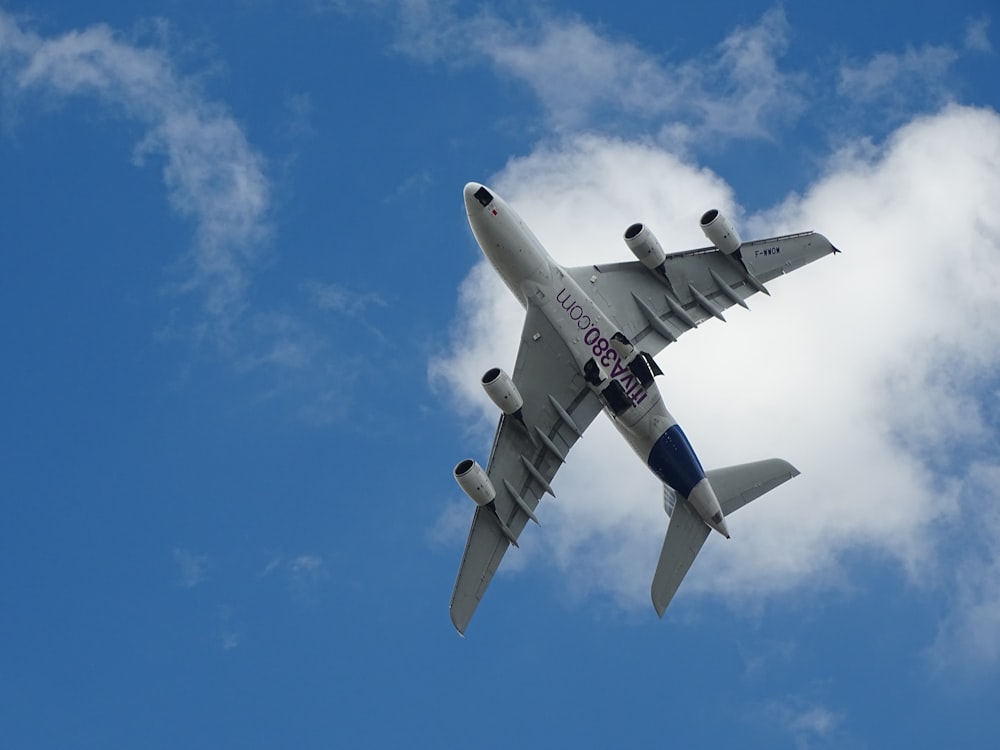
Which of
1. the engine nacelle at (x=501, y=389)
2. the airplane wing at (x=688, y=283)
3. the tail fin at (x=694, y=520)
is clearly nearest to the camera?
the engine nacelle at (x=501, y=389)

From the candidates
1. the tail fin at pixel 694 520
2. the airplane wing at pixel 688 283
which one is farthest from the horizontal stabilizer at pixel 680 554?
the airplane wing at pixel 688 283

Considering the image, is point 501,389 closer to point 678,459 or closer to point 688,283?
point 678,459

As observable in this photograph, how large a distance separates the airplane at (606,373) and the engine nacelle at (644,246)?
0.07 metres

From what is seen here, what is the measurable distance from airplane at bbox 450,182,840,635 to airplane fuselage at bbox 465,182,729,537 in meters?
0.05

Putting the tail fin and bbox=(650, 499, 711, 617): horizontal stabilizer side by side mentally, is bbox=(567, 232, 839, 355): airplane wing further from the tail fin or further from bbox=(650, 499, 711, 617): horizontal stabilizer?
bbox=(650, 499, 711, 617): horizontal stabilizer

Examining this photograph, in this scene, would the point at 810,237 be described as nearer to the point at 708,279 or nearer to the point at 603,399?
the point at 708,279

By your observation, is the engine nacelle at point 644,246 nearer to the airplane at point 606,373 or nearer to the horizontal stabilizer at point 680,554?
the airplane at point 606,373

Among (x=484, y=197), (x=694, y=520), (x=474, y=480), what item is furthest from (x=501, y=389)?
(x=694, y=520)

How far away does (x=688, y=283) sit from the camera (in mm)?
72312

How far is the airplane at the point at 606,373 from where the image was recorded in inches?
2704

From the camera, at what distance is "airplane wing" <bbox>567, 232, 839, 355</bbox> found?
7125 centimetres

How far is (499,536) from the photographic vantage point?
71125 mm

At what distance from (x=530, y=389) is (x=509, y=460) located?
140 inches

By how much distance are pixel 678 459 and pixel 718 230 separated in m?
10.8
